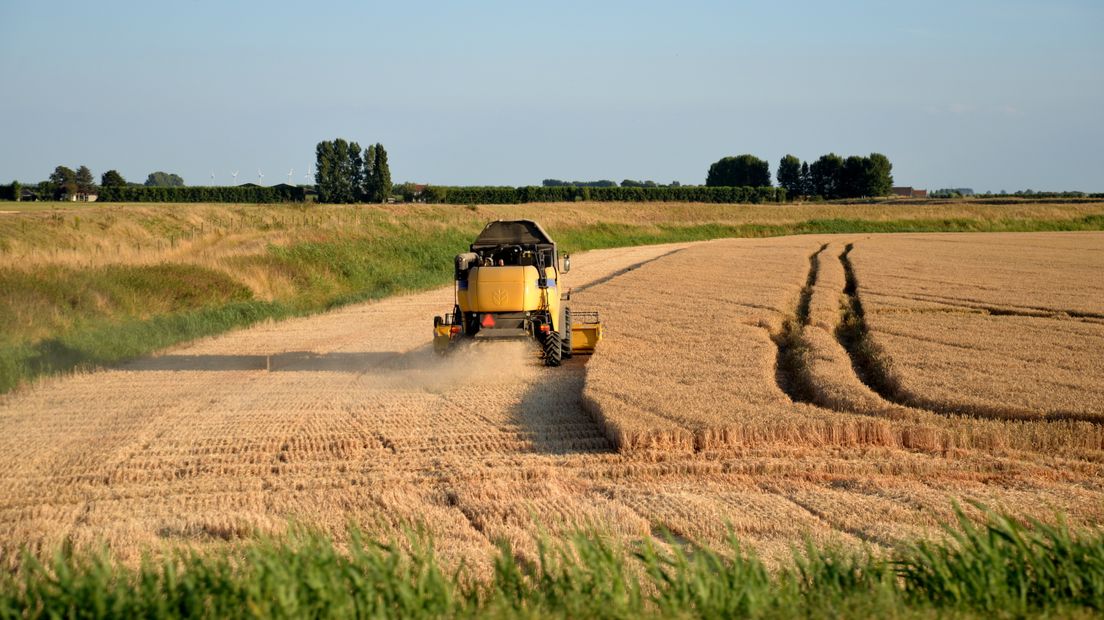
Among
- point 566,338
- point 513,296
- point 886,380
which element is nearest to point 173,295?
point 566,338

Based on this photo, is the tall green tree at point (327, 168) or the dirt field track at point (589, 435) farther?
the tall green tree at point (327, 168)

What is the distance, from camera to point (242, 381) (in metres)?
14.8

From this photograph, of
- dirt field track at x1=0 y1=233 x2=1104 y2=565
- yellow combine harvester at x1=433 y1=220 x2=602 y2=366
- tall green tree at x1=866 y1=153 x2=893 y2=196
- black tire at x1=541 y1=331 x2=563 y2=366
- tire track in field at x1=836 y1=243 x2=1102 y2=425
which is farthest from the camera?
tall green tree at x1=866 y1=153 x2=893 y2=196

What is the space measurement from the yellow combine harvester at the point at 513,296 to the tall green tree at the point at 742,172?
125543mm


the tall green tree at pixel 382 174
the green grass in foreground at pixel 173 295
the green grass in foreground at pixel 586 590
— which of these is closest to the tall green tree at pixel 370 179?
the tall green tree at pixel 382 174

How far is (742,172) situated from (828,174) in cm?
1197

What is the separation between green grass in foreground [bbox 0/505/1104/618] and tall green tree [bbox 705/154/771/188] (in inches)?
5312

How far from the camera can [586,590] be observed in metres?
5.32

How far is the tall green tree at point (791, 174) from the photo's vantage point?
13638cm

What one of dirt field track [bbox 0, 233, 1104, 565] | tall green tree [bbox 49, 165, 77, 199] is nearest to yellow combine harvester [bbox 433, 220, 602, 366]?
dirt field track [bbox 0, 233, 1104, 565]

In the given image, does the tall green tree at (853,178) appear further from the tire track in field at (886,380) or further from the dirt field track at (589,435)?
the dirt field track at (589,435)

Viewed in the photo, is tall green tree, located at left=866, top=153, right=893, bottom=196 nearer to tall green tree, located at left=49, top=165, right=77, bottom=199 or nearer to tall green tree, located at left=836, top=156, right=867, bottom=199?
Result: tall green tree, located at left=836, top=156, right=867, bottom=199

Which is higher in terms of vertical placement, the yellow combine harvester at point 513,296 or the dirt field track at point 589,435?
the yellow combine harvester at point 513,296

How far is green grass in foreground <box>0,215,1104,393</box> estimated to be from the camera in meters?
17.3
